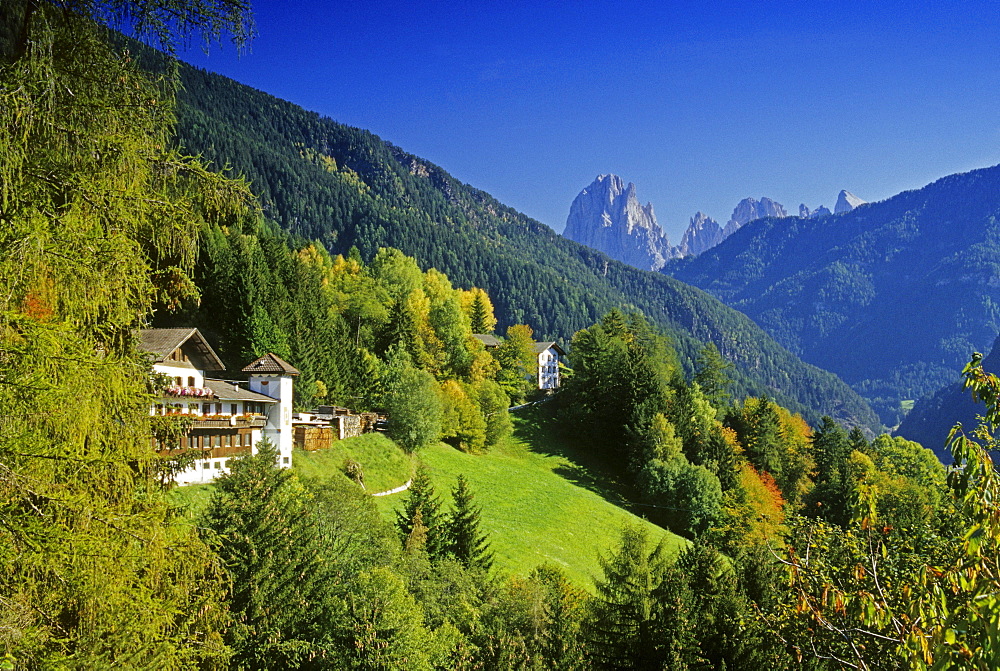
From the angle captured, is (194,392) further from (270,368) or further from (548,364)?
(548,364)

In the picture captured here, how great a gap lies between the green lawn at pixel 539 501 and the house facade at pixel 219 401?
752 centimetres

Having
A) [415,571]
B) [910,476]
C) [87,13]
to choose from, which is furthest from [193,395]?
[910,476]

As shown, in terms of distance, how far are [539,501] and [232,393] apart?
73.9ft

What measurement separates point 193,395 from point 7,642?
30.9m

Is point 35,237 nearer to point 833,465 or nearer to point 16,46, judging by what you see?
point 16,46

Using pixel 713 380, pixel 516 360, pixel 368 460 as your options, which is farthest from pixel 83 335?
pixel 713 380

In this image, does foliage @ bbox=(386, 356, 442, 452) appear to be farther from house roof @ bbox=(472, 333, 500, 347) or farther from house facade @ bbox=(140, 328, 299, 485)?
house roof @ bbox=(472, 333, 500, 347)

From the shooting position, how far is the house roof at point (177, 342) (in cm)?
3609

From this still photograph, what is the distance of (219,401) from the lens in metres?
37.2

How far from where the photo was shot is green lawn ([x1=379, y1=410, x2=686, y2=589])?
4050 cm

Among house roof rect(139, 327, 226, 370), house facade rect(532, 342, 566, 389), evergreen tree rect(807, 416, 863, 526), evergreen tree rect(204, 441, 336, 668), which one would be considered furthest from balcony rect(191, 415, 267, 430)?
house facade rect(532, 342, 566, 389)

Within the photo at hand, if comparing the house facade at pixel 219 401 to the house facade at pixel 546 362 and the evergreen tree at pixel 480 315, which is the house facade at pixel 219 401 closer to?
the house facade at pixel 546 362

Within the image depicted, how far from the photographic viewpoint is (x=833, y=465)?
76.9 metres

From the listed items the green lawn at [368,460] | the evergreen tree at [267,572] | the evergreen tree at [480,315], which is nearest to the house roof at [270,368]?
the green lawn at [368,460]
